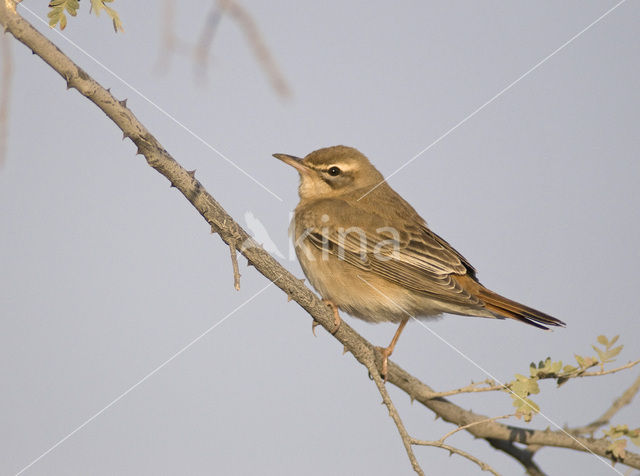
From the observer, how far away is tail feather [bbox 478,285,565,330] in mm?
5109

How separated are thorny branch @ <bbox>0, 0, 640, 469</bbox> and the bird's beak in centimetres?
236

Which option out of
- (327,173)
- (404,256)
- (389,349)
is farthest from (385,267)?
(327,173)

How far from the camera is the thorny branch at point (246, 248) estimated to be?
10.7ft

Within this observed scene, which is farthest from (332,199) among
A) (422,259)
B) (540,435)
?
(540,435)

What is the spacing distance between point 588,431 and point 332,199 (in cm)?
319

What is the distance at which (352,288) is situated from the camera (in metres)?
5.83

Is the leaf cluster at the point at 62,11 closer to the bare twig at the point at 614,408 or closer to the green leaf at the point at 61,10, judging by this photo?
the green leaf at the point at 61,10

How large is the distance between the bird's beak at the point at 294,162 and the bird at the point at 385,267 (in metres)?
0.08

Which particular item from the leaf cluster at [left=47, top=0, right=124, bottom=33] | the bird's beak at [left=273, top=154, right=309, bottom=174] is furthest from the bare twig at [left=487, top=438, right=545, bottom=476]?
the leaf cluster at [left=47, top=0, right=124, bottom=33]

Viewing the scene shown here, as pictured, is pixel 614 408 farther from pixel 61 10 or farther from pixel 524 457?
pixel 61 10

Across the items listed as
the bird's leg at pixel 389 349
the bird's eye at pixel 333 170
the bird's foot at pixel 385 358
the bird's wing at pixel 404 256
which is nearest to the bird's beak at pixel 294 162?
the bird's eye at pixel 333 170

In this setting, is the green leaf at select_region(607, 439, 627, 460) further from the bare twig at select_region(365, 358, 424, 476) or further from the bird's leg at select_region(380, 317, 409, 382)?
the bird's leg at select_region(380, 317, 409, 382)

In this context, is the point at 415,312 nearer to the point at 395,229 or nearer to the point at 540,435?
the point at 395,229

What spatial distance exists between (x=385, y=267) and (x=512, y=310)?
44.6 inches
